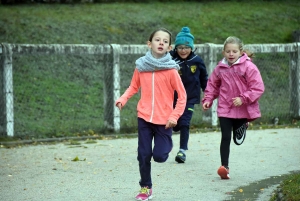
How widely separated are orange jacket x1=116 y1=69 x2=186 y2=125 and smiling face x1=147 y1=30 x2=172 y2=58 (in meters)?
0.21

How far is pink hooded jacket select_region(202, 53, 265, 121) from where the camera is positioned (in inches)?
329

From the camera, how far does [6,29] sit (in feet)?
59.8

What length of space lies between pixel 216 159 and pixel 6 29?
9.56 meters

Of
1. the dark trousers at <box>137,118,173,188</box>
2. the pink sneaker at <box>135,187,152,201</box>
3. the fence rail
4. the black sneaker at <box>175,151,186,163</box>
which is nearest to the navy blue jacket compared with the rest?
the black sneaker at <box>175,151,186,163</box>

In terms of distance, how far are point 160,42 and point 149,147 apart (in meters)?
0.99

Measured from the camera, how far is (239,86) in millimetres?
8445

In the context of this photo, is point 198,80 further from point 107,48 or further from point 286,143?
point 107,48

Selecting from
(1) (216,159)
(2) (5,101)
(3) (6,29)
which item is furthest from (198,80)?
(3) (6,29)

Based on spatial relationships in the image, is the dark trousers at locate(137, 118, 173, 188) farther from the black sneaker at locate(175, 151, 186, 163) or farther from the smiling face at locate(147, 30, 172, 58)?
the black sneaker at locate(175, 151, 186, 163)

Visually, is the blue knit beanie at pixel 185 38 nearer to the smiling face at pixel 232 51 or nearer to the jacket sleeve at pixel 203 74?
the jacket sleeve at pixel 203 74

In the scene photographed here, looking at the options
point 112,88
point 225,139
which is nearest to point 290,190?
point 225,139

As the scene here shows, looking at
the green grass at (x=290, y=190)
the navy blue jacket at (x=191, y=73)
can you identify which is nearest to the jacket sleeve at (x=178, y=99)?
the green grass at (x=290, y=190)

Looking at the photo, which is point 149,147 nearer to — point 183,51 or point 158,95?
point 158,95

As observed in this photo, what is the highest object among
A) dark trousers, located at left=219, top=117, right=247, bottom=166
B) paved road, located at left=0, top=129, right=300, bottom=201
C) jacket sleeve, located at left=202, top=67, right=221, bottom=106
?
jacket sleeve, located at left=202, top=67, right=221, bottom=106
